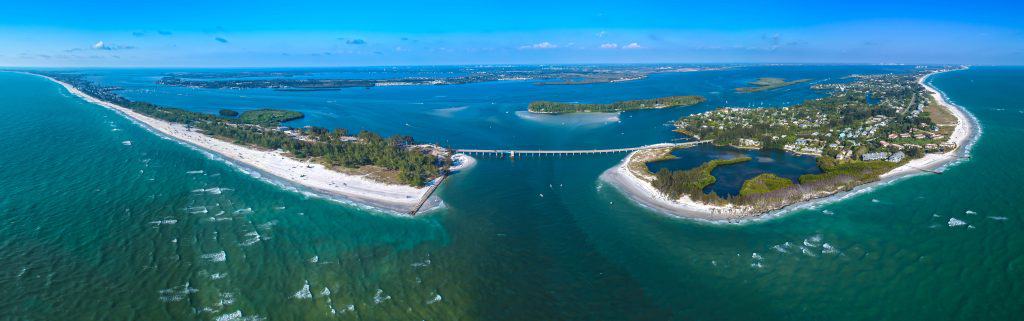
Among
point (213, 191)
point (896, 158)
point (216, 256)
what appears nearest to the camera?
point (216, 256)

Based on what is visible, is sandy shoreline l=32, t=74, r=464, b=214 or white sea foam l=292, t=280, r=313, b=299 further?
sandy shoreline l=32, t=74, r=464, b=214

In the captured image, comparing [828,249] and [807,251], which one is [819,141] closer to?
[828,249]

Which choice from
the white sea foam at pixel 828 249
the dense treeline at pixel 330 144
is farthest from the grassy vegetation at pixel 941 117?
the dense treeline at pixel 330 144

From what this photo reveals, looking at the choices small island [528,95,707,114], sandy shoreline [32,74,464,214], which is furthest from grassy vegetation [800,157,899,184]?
small island [528,95,707,114]

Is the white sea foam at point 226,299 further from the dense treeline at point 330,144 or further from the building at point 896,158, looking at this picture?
the building at point 896,158

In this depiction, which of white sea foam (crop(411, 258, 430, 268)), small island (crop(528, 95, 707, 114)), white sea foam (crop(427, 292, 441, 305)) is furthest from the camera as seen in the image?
small island (crop(528, 95, 707, 114))

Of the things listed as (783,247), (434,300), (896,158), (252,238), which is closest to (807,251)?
(783,247)

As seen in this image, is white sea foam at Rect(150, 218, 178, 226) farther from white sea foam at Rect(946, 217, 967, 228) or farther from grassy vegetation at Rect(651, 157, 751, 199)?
white sea foam at Rect(946, 217, 967, 228)
